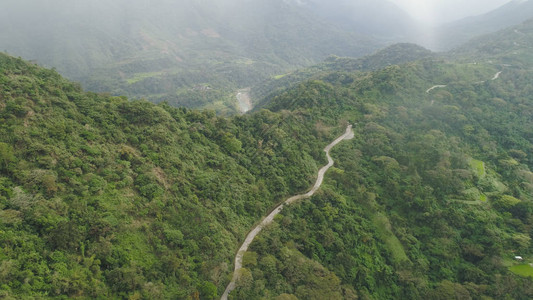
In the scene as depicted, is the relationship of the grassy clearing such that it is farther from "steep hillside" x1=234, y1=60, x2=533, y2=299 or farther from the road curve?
the road curve

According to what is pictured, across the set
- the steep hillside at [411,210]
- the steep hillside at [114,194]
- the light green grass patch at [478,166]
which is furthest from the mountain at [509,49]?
the steep hillside at [114,194]

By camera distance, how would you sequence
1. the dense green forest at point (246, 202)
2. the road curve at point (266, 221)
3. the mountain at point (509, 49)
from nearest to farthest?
the dense green forest at point (246, 202) → the road curve at point (266, 221) → the mountain at point (509, 49)

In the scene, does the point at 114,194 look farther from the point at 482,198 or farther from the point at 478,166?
the point at 478,166

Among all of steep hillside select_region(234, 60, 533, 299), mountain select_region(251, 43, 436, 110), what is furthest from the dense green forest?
mountain select_region(251, 43, 436, 110)

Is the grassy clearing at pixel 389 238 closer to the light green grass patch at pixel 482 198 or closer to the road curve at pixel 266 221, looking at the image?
the road curve at pixel 266 221

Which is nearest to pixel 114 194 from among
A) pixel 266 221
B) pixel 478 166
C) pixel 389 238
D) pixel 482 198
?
pixel 266 221

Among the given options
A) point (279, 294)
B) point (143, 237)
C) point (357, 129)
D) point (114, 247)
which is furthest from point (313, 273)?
point (357, 129)

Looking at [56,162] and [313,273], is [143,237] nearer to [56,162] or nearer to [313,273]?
[56,162]
